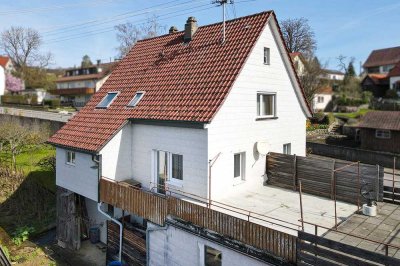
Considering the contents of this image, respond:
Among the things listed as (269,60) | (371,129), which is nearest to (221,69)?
(269,60)

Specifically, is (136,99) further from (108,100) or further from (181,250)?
(181,250)

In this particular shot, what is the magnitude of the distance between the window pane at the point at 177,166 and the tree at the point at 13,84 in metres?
75.0

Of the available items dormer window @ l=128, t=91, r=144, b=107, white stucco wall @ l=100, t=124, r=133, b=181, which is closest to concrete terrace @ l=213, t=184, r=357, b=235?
white stucco wall @ l=100, t=124, r=133, b=181

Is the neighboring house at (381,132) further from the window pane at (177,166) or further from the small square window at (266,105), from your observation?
the window pane at (177,166)

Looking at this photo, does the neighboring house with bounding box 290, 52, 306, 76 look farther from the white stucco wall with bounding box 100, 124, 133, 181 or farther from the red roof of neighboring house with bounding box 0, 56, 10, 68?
the red roof of neighboring house with bounding box 0, 56, 10, 68

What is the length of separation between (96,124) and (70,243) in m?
6.51

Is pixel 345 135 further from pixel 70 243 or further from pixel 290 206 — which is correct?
pixel 70 243

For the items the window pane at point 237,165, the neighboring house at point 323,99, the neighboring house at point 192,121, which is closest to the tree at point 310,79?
the neighboring house at point 323,99

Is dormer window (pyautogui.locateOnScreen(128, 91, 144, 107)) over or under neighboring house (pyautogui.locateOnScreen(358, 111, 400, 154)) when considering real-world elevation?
over

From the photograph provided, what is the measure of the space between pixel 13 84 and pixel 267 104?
75.9m

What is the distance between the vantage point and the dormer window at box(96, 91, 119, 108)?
18.4m

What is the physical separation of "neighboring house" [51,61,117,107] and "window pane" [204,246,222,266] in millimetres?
53867

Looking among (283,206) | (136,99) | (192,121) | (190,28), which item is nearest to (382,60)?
(190,28)

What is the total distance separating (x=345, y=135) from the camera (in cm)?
4209
